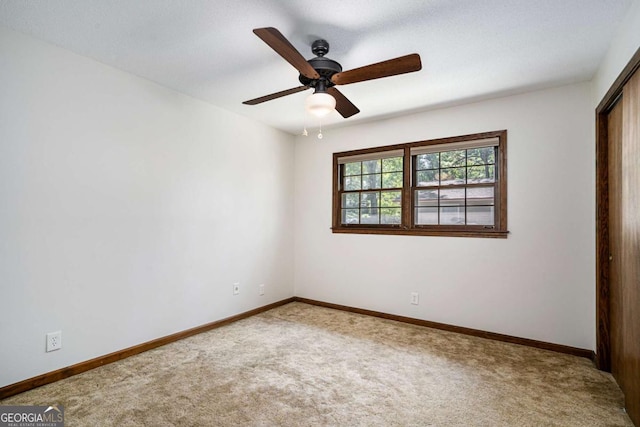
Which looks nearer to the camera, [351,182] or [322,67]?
[322,67]

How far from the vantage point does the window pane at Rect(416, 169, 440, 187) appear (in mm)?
3754

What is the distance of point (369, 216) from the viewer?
427cm

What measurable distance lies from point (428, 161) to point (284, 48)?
8.37 feet

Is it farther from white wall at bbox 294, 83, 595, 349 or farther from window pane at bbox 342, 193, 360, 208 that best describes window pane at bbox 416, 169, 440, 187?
window pane at bbox 342, 193, 360, 208

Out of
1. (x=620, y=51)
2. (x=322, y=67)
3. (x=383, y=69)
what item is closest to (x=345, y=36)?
(x=322, y=67)

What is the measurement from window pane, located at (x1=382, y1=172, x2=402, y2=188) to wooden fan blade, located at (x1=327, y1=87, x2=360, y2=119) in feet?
4.87

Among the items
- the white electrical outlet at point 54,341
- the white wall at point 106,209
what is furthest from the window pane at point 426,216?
the white electrical outlet at point 54,341

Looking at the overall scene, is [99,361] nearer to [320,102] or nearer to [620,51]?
[320,102]

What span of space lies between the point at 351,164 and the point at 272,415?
3224mm

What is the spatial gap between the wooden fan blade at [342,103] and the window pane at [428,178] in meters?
1.50

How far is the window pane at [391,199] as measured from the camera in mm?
4017

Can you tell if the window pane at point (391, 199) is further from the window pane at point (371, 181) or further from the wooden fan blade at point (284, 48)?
the wooden fan blade at point (284, 48)

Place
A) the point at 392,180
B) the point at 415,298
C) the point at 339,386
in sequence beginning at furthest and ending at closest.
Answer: the point at 392,180, the point at 415,298, the point at 339,386

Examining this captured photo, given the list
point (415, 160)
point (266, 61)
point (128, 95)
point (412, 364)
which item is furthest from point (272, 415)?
point (415, 160)
